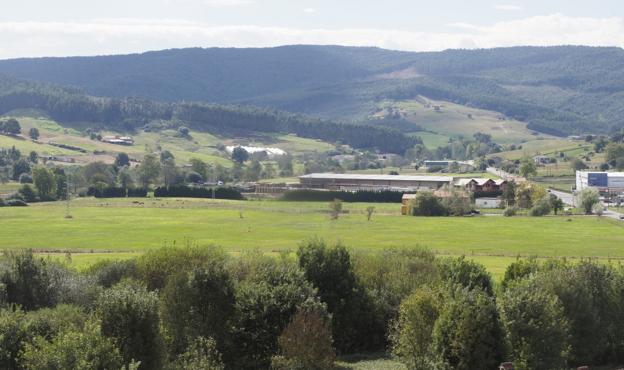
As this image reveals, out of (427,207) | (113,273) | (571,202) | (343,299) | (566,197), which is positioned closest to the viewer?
(343,299)

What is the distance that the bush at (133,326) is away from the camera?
152ft

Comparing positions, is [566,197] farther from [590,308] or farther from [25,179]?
[590,308]

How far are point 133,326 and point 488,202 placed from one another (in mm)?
119482

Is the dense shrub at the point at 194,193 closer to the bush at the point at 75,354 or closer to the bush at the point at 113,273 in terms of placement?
the bush at the point at 113,273

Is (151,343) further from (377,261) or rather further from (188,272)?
(377,261)

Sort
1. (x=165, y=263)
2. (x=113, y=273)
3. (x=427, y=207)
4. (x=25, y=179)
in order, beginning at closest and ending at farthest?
(x=113, y=273) < (x=165, y=263) < (x=427, y=207) < (x=25, y=179)

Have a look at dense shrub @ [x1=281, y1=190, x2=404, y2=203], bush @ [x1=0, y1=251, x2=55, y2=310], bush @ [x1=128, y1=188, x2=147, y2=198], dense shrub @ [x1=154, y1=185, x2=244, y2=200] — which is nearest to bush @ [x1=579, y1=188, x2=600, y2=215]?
dense shrub @ [x1=281, y1=190, x2=404, y2=203]

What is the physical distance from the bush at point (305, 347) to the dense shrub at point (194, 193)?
118 meters

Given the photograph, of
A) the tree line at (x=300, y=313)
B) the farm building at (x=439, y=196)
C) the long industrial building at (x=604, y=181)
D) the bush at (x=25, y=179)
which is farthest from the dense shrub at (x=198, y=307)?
the bush at (x=25, y=179)

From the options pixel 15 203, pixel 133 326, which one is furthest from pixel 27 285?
pixel 15 203

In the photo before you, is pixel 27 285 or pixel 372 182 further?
pixel 372 182

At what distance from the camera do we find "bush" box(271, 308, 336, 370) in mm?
48500

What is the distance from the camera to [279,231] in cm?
11400

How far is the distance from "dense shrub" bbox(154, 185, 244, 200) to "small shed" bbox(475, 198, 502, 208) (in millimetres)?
43538
